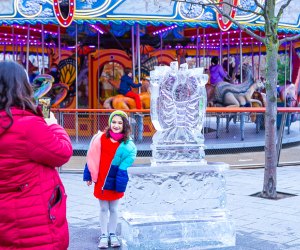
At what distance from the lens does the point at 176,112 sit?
5.45 metres

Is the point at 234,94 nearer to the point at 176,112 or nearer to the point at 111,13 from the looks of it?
the point at 111,13

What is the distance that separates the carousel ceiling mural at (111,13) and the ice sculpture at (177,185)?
6689 mm

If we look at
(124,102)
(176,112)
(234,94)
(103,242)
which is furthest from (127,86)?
(103,242)

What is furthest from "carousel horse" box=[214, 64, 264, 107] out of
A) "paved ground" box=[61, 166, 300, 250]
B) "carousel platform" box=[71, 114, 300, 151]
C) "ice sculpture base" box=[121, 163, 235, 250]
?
"ice sculpture base" box=[121, 163, 235, 250]

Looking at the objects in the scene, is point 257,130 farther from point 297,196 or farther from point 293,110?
point 297,196

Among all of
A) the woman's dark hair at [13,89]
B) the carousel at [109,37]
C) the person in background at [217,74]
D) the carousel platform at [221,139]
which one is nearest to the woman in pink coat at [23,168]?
the woman's dark hair at [13,89]

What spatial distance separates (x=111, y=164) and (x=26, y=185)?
8.17ft

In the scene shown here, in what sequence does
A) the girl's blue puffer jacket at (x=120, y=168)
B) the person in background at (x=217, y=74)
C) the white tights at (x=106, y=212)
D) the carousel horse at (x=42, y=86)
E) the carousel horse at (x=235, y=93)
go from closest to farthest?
the girl's blue puffer jacket at (x=120, y=168), the white tights at (x=106, y=212), the carousel horse at (x=42, y=86), the carousel horse at (x=235, y=93), the person in background at (x=217, y=74)

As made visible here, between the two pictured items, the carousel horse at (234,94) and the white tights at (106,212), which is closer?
the white tights at (106,212)

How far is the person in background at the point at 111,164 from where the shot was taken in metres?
5.12

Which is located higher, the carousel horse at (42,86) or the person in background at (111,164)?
the carousel horse at (42,86)

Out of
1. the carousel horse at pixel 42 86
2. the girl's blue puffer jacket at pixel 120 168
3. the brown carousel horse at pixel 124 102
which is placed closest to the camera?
the girl's blue puffer jacket at pixel 120 168

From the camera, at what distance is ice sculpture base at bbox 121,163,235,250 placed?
5.15 m

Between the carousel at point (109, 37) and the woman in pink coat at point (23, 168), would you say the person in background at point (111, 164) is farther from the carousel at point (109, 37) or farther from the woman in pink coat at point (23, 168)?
the carousel at point (109, 37)
